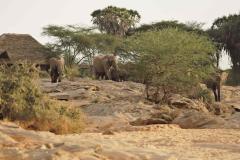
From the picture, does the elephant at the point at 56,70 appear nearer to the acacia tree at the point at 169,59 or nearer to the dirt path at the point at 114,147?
the acacia tree at the point at 169,59

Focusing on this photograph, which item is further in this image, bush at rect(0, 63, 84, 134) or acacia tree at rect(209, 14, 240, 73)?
acacia tree at rect(209, 14, 240, 73)

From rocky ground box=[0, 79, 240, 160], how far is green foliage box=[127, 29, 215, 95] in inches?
27.2

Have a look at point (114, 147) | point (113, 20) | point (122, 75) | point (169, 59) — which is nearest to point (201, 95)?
point (169, 59)

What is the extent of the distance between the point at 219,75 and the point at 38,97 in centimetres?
1364

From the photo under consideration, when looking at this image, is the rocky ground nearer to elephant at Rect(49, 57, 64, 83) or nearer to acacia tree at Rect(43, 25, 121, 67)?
elephant at Rect(49, 57, 64, 83)

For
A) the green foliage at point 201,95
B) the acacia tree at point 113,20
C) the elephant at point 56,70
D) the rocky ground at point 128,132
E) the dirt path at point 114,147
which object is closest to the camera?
the dirt path at point 114,147

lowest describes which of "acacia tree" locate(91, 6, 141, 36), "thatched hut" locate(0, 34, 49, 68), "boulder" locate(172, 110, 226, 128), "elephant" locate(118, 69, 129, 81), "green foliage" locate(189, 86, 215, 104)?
"boulder" locate(172, 110, 226, 128)

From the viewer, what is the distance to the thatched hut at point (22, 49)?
34.2 metres

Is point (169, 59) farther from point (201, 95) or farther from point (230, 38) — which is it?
point (230, 38)

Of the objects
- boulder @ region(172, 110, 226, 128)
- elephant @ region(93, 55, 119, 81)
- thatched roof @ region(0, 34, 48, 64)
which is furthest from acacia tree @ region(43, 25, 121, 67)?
boulder @ region(172, 110, 226, 128)

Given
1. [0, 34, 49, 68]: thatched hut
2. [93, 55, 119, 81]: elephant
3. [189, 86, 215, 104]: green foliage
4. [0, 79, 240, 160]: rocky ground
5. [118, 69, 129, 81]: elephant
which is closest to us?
[0, 79, 240, 160]: rocky ground

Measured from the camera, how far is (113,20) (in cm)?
4778

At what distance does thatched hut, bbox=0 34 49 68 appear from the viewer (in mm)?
34175

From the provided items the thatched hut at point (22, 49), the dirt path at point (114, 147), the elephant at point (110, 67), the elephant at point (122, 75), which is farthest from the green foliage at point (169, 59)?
the thatched hut at point (22, 49)
